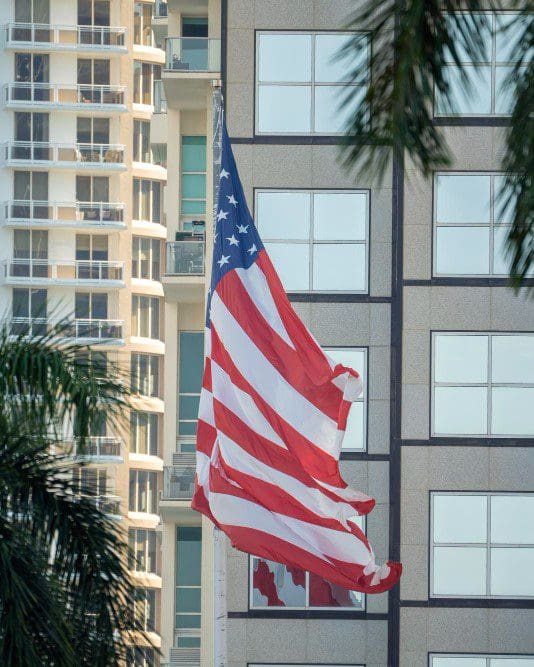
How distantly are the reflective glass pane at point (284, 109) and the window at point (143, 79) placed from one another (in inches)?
1852

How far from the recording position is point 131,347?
219ft

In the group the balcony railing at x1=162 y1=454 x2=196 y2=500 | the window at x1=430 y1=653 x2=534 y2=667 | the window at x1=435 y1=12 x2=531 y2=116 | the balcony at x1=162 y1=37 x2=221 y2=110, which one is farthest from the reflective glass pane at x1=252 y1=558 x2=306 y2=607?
the window at x1=435 y1=12 x2=531 y2=116

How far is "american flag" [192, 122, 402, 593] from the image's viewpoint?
15.8 meters

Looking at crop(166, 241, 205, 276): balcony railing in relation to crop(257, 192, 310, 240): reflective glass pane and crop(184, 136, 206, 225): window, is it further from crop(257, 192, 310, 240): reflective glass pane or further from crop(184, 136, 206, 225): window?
crop(257, 192, 310, 240): reflective glass pane

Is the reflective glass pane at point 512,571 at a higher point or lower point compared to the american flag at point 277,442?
lower

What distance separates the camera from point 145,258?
227 ft

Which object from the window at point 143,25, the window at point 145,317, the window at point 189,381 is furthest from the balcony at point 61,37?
the window at point 189,381

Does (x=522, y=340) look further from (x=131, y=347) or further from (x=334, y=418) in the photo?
(x=131, y=347)

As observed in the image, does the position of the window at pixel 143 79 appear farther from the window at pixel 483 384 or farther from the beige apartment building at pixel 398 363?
the window at pixel 483 384

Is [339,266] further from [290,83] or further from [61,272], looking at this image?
[61,272]

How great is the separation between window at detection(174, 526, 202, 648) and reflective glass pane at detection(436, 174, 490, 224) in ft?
37.2

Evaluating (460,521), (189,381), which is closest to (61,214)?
(189,381)

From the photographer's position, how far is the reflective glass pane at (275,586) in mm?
23062

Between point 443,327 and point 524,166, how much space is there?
2010cm
